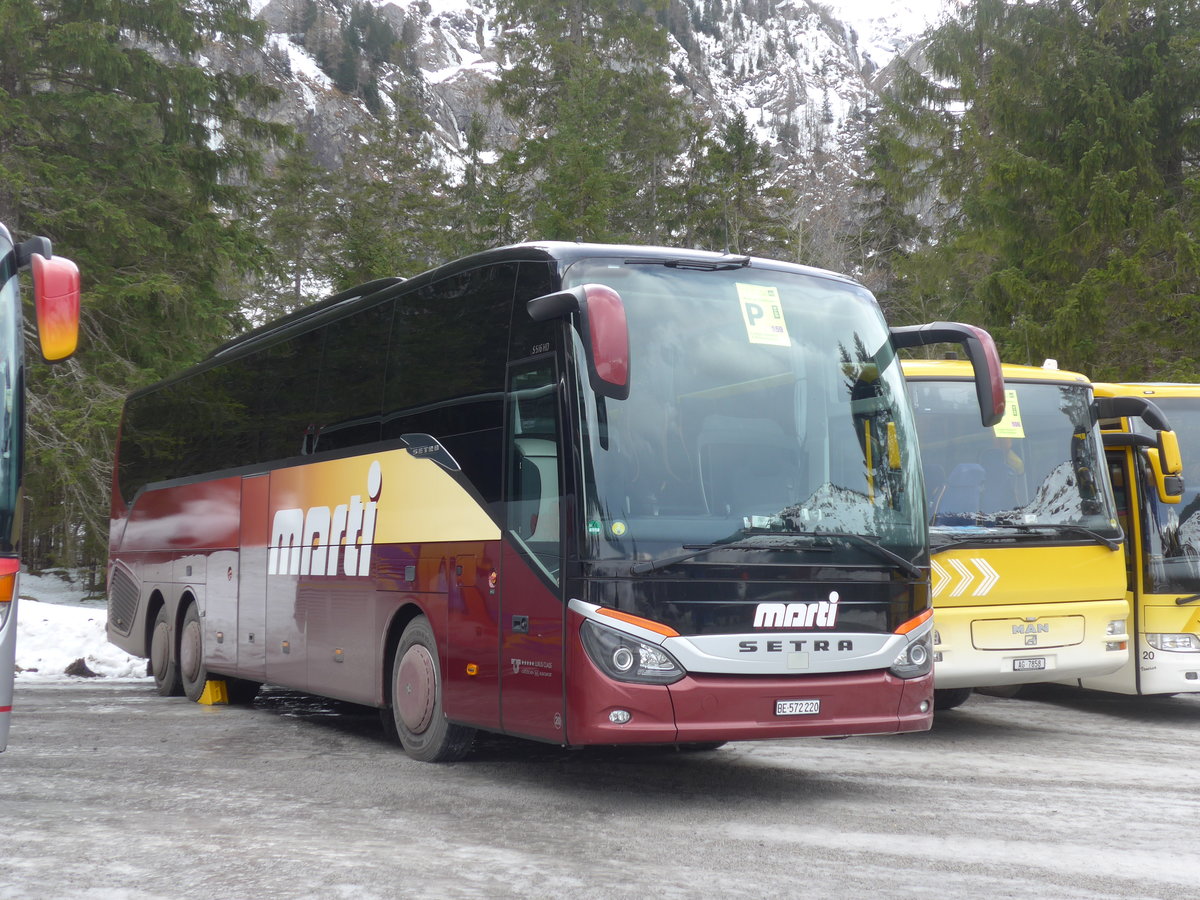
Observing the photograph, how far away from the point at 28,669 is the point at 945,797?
11.8 meters

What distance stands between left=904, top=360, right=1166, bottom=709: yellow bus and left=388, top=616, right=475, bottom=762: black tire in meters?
3.66

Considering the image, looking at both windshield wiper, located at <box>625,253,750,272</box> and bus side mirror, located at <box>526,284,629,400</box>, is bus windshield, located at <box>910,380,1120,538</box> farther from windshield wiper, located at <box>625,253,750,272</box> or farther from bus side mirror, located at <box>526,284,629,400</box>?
bus side mirror, located at <box>526,284,629,400</box>

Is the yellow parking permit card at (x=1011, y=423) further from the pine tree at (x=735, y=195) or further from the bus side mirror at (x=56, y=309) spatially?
the pine tree at (x=735, y=195)

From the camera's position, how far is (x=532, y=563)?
24.4ft

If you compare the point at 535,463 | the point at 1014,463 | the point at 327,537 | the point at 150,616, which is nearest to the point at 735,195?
the point at 150,616

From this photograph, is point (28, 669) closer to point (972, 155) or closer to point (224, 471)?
point (224, 471)

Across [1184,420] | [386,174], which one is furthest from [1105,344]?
[386,174]

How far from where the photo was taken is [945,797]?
760 cm

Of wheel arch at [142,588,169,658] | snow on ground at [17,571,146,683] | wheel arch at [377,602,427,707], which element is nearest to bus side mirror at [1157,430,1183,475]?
wheel arch at [377,602,427,707]

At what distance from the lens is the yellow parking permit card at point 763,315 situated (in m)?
7.75

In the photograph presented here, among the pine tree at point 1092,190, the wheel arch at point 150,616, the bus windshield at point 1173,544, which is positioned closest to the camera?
the bus windshield at point 1173,544

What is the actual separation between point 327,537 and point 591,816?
13.1 feet

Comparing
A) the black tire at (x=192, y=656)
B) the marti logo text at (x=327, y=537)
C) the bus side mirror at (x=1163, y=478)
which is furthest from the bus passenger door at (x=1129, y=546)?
the black tire at (x=192, y=656)

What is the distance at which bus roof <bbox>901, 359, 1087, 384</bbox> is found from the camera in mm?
10562
